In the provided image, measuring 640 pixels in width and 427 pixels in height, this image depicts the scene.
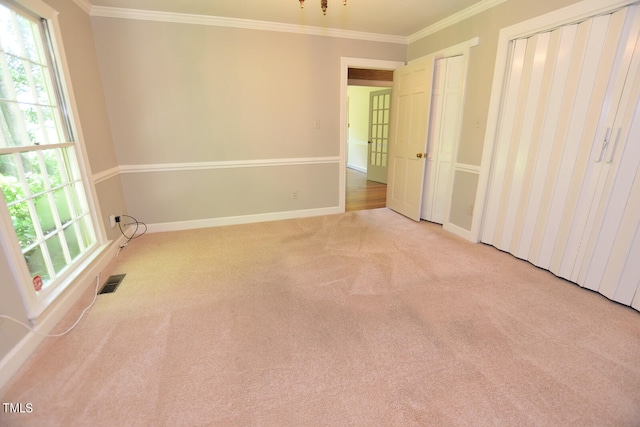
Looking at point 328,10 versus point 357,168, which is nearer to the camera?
point 328,10

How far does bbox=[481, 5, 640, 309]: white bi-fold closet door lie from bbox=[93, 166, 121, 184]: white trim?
4001 millimetres

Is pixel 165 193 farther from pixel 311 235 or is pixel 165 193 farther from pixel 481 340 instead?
pixel 481 340

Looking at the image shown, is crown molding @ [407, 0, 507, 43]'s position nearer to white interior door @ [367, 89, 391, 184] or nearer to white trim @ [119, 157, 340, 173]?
white trim @ [119, 157, 340, 173]

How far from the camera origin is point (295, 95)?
3.63 m

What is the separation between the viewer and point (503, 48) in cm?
263

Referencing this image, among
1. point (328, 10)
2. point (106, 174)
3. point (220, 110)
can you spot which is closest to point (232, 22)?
point (220, 110)

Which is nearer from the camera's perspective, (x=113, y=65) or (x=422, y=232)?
(x=113, y=65)

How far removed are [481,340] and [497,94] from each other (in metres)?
2.34

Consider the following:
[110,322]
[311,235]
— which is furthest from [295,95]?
[110,322]

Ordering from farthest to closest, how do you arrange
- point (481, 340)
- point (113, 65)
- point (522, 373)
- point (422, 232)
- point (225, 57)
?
1. point (422, 232)
2. point (225, 57)
3. point (113, 65)
4. point (481, 340)
5. point (522, 373)

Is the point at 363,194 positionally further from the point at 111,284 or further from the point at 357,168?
the point at 111,284

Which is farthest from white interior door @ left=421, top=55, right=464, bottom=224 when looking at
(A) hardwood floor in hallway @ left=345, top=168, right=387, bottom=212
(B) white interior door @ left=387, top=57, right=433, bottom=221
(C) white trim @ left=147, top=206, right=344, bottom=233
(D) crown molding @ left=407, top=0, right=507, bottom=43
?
(C) white trim @ left=147, top=206, right=344, bottom=233

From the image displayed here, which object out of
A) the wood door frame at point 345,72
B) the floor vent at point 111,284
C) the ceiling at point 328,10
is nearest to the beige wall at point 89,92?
the ceiling at point 328,10

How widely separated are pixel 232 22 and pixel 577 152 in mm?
3647
